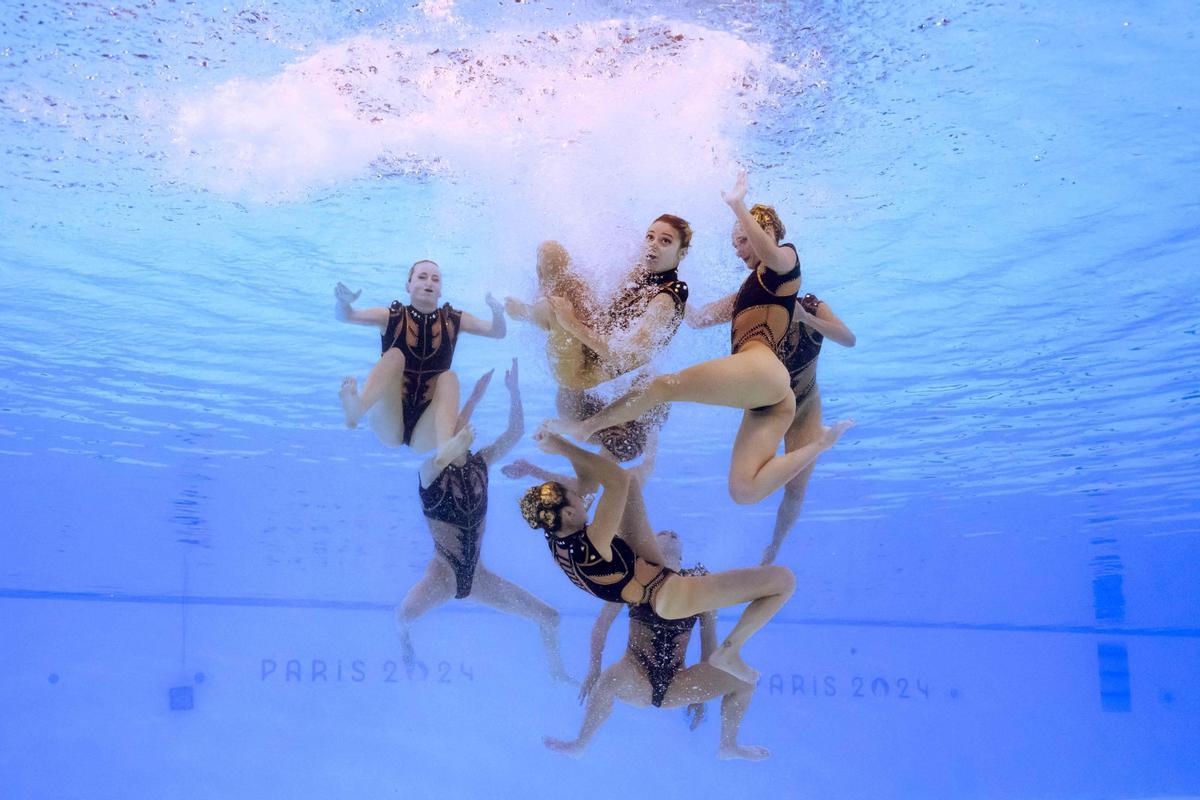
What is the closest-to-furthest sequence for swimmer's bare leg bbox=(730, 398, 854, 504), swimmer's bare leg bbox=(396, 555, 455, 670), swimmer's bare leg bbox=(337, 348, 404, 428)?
swimmer's bare leg bbox=(730, 398, 854, 504) < swimmer's bare leg bbox=(337, 348, 404, 428) < swimmer's bare leg bbox=(396, 555, 455, 670)

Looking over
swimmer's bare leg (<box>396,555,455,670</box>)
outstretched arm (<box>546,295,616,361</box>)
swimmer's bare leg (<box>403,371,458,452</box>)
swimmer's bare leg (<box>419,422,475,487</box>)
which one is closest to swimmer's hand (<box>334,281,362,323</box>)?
swimmer's bare leg (<box>403,371,458,452</box>)

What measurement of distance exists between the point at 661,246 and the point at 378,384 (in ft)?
10.2

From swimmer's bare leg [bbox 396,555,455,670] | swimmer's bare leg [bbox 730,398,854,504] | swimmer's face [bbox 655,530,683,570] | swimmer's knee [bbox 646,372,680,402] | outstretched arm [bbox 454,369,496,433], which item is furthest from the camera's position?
swimmer's bare leg [bbox 396,555,455,670]

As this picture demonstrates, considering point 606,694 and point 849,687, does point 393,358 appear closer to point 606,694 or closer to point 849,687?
point 606,694

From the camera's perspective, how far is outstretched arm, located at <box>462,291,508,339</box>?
860cm

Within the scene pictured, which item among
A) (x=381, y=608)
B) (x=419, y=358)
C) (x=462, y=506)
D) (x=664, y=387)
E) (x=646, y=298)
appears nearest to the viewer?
(x=664, y=387)

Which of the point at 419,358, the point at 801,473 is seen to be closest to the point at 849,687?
the point at 801,473

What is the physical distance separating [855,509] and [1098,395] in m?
9.74

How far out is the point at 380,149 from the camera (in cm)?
1021

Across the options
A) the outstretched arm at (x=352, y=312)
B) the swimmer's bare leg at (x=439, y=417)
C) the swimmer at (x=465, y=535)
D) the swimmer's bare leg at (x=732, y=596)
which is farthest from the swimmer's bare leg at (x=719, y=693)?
the outstretched arm at (x=352, y=312)

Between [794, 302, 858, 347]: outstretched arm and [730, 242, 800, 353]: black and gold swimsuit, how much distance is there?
117 cm

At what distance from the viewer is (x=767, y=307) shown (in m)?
7.32

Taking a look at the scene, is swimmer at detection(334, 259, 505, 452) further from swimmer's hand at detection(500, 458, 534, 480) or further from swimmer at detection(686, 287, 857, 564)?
swimmer at detection(686, 287, 857, 564)

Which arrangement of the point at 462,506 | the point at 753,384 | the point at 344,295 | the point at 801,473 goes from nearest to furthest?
the point at 753,384 → the point at 344,295 → the point at 801,473 → the point at 462,506
